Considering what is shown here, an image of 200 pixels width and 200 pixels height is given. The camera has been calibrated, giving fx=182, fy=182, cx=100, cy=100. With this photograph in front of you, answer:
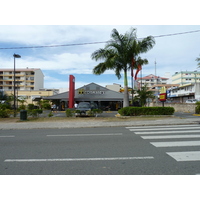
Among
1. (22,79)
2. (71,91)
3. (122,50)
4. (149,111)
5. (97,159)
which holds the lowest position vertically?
(97,159)

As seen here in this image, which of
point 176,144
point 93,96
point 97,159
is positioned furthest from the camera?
point 93,96

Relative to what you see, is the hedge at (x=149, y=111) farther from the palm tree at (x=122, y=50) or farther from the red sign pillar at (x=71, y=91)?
the red sign pillar at (x=71, y=91)

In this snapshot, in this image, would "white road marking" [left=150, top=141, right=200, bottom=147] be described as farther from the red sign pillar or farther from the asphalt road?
the red sign pillar

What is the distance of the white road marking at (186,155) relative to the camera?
5101 mm

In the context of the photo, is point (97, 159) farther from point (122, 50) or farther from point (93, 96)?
point (93, 96)

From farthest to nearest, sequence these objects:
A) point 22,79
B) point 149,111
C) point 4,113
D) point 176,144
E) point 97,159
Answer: point 22,79
point 4,113
point 149,111
point 176,144
point 97,159

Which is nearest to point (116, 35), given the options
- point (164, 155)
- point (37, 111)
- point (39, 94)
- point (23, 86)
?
point (37, 111)

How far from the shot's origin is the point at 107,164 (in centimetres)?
482

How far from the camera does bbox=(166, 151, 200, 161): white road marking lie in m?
5.10

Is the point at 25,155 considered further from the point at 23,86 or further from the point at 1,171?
the point at 23,86

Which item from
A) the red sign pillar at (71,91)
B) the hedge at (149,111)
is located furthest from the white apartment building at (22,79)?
the hedge at (149,111)

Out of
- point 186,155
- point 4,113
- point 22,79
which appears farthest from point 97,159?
point 22,79

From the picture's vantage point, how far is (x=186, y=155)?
5441 millimetres

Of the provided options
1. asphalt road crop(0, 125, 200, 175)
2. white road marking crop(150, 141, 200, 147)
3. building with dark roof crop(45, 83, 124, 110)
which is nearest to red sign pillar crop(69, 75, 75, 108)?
building with dark roof crop(45, 83, 124, 110)
